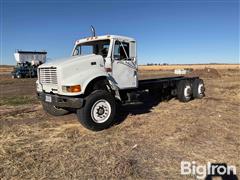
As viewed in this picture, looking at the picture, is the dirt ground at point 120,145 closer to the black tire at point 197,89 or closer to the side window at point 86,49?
the side window at point 86,49

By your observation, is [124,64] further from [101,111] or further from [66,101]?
[66,101]

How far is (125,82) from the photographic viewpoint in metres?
8.77

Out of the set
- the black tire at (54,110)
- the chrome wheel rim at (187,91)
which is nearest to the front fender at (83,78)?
the black tire at (54,110)

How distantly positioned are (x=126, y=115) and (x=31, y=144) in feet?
12.4

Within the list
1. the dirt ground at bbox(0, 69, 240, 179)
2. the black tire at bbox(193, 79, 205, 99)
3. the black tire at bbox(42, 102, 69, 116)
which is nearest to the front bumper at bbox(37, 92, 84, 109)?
the dirt ground at bbox(0, 69, 240, 179)

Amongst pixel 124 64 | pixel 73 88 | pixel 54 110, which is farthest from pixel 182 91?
pixel 73 88

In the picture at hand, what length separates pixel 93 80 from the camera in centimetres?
770

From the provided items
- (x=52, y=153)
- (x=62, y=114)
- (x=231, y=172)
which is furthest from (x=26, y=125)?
(x=231, y=172)

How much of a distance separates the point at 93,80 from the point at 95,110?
863 mm

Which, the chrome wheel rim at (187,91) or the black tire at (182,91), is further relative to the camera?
the chrome wheel rim at (187,91)

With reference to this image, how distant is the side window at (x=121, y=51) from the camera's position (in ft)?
27.8

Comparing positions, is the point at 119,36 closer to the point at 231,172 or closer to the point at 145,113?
the point at 145,113

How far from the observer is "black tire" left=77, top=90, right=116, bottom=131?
7213 mm

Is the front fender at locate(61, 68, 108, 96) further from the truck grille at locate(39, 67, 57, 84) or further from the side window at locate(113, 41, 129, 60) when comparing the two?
the side window at locate(113, 41, 129, 60)
